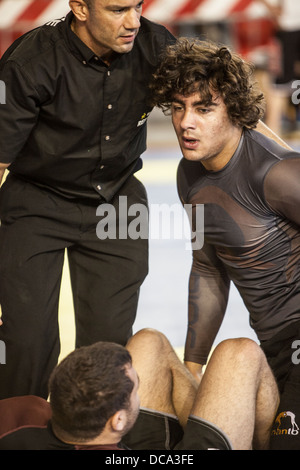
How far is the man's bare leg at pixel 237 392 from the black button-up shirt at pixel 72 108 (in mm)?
855

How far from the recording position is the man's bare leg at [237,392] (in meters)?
2.25

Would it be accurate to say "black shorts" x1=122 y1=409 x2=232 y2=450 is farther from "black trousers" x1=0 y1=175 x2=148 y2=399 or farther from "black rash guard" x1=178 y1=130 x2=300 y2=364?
"black trousers" x1=0 y1=175 x2=148 y2=399

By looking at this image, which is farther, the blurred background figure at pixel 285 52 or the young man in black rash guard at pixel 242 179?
the blurred background figure at pixel 285 52

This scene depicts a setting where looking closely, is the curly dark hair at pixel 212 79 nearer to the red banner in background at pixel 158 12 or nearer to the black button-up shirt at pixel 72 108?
the black button-up shirt at pixel 72 108

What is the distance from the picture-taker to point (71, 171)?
2789 mm

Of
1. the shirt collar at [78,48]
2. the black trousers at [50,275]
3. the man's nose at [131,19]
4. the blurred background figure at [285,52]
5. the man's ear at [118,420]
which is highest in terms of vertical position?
Result: the blurred background figure at [285,52]

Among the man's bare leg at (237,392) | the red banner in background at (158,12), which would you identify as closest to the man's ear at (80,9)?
the man's bare leg at (237,392)

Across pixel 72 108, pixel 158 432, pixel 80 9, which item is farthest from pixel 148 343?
pixel 80 9

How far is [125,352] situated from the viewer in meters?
2.06

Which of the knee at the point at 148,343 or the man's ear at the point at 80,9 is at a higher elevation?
the man's ear at the point at 80,9

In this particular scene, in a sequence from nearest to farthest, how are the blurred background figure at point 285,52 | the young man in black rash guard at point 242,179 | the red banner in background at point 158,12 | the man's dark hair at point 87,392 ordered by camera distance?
the man's dark hair at point 87,392, the young man in black rash guard at point 242,179, the blurred background figure at point 285,52, the red banner in background at point 158,12

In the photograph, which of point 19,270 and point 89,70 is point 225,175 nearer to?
point 89,70
